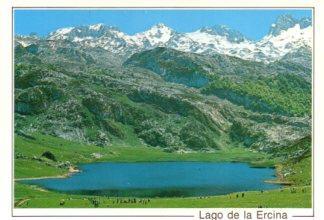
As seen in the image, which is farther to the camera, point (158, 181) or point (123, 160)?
point (123, 160)

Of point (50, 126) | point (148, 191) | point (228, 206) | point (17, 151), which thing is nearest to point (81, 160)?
point (17, 151)

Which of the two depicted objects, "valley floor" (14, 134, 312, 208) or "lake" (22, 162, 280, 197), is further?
"lake" (22, 162, 280, 197)

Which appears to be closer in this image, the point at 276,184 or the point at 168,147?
the point at 276,184

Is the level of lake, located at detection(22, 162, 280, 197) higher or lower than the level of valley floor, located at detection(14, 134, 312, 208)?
lower

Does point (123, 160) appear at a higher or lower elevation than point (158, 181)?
lower
